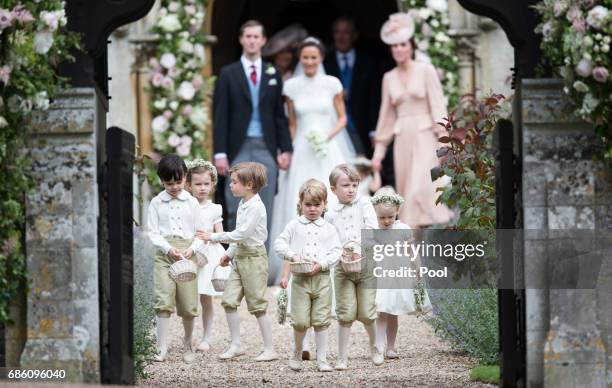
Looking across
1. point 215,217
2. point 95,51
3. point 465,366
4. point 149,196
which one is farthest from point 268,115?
point 95,51

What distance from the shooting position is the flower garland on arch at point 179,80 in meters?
16.2

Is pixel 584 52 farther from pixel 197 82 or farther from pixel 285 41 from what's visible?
pixel 285 41

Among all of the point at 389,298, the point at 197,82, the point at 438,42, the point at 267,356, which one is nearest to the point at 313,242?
the point at 389,298

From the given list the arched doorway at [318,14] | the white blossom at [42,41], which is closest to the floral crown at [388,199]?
the white blossom at [42,41]

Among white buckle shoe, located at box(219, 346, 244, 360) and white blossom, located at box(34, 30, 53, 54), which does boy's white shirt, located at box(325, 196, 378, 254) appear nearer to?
white buckle shoe, located at box(219, 346, 244, 360)

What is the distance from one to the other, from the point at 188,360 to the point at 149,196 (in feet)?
18.4

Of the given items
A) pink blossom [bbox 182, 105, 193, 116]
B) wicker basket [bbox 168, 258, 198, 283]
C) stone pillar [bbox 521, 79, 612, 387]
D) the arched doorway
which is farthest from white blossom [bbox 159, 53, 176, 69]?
stone pillar [bbox 521, 79, 612, 387]

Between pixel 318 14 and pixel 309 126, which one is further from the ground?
pixel 318 14

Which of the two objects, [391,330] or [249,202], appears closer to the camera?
[249,202]

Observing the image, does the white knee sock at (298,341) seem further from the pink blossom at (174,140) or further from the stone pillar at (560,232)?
the pink blossom at (174,140)

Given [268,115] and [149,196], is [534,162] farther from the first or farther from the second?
[149,196]

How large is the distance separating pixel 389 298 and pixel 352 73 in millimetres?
6114

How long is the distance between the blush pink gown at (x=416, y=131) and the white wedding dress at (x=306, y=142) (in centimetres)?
72

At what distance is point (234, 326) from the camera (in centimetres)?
1073
